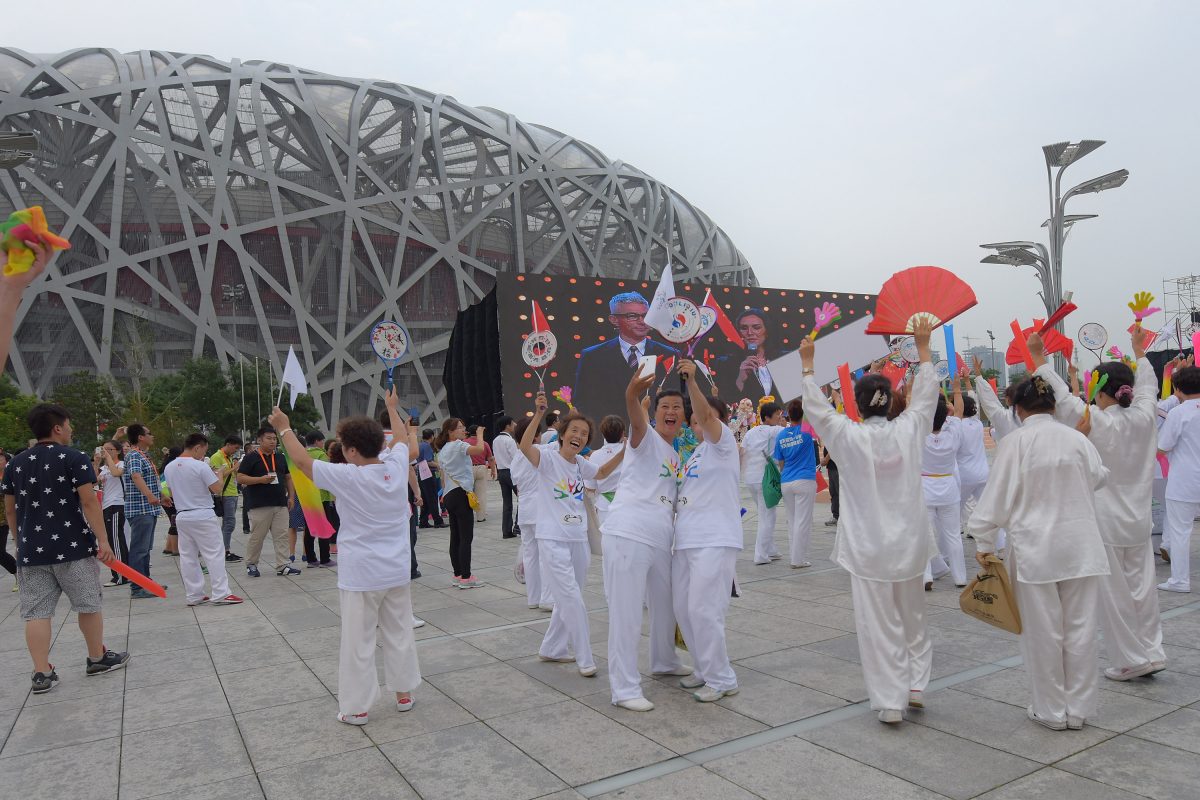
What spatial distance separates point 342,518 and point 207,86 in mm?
48585

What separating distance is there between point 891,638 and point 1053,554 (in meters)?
0.81

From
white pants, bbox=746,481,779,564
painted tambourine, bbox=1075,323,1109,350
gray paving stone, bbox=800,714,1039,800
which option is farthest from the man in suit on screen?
gray paving stone, bbox=800,714,1039,800

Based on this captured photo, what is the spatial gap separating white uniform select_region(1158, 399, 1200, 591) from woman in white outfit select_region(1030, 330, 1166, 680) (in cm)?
205

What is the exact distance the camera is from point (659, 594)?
4.30 metres

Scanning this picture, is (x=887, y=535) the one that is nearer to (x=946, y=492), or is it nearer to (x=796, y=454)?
(x=946, y=492)

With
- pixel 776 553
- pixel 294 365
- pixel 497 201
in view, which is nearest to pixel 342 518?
pixel 294 365

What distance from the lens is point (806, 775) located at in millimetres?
3119

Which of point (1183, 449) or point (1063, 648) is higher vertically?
point (1183, 449)

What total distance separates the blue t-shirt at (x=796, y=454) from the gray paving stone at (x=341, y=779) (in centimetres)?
548

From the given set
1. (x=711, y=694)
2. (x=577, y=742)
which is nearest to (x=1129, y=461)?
(x=711, y=694)

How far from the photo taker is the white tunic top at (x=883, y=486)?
362cm

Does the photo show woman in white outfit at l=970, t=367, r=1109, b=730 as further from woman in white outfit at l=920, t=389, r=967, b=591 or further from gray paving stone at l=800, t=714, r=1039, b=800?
woman in white outfit at l=920, t=389, r=967, b=591

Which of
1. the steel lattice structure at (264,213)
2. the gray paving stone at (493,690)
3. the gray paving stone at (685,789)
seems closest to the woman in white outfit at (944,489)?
the gray paving stone at (493,690)

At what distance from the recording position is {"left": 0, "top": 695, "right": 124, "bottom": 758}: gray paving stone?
394 centimetres
